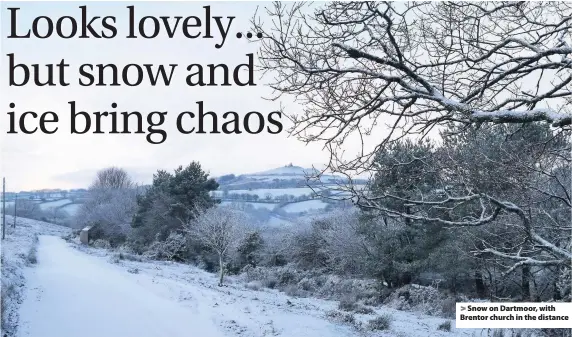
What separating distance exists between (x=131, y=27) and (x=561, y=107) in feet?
18.6

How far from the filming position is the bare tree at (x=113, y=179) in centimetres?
7278

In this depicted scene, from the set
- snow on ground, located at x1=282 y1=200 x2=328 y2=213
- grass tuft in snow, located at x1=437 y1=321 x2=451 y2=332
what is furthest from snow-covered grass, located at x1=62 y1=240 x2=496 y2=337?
snow on ground, located at x1=282 y1=200 x2=328 y2=213

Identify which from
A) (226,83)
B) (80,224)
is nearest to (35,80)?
(226,83)

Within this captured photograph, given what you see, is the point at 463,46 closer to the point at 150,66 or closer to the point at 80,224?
the point at 150,66

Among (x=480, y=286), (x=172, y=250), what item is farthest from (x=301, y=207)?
(x=480, y=286)

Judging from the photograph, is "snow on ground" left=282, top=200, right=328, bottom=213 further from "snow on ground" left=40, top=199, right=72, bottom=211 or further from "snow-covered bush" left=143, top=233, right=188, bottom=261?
"snow on ground" left=40, top=199, right=72, bottom=211

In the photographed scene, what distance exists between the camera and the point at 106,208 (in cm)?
5253

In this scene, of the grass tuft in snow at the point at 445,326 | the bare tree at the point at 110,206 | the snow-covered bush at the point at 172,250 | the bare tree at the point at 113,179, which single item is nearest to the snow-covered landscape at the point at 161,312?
the grass tuft in snow at the point at 445,326
